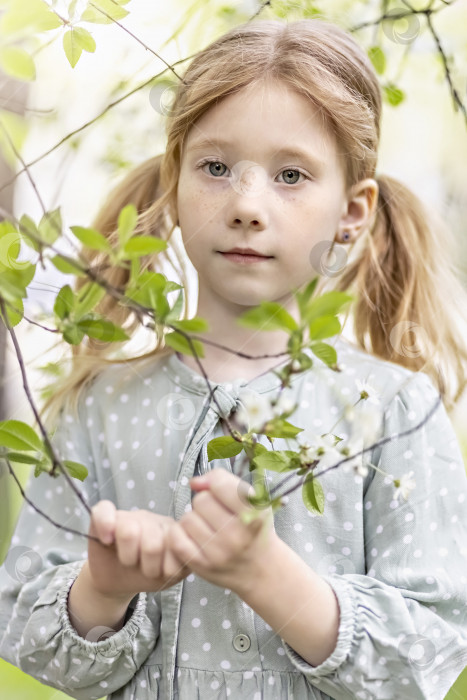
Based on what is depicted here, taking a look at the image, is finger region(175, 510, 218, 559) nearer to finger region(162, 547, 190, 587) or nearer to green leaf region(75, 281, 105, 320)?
finger region(162, 547, 190, 587)

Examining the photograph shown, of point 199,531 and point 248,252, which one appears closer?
point 199,531

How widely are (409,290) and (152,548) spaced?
0.51m

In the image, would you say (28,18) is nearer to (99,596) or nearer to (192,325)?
(192,325)

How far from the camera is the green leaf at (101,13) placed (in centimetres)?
63

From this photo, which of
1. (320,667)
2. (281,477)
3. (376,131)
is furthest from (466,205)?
(320,667)

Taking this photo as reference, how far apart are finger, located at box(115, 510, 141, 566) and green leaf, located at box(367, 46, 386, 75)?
0.64 meters

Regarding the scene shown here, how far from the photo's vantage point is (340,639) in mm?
629

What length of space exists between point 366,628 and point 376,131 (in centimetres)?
47

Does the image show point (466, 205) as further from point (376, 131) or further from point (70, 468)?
point (70, 468)

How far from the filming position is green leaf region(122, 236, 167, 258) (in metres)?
0.45

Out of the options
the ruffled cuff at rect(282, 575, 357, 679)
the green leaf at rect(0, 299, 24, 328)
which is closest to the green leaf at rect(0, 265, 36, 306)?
the green leaf at rect(0, 299, 24, 328)

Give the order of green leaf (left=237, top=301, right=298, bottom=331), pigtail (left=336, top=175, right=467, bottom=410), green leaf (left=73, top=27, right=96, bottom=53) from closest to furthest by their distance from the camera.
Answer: green leaf (left=237, top=301, right=298, bottom=331), green leaf (left=73, top=27, right=96, bottom=53), pigtail (left=336, top=175, right=467, bottom=410)

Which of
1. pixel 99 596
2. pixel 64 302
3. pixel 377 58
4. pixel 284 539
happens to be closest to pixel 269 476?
pixel 284 539

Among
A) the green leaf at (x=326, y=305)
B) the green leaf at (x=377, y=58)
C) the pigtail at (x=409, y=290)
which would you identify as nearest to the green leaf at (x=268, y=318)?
the green leaf at (x=326, y=305)
